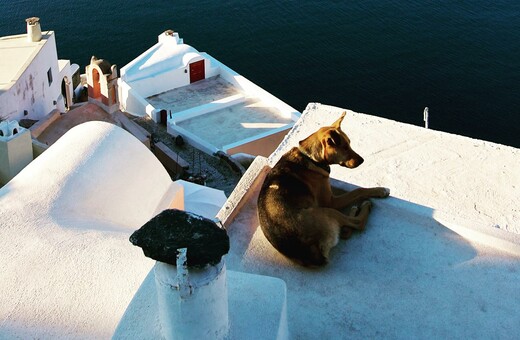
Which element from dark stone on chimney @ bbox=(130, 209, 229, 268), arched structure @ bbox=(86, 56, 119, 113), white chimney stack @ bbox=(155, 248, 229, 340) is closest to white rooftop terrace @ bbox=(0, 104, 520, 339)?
white chimney stack @ bbox=(155, 248, 229, 340)

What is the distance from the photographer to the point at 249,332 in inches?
249

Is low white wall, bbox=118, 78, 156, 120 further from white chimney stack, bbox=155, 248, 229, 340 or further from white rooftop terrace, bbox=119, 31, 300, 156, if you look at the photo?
white chimney stack, bbox=155, 248, 229, 340

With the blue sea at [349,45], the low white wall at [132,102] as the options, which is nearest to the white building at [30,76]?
the low white wall at [132,102]

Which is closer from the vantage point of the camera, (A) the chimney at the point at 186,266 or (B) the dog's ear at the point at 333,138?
(A) the chimney at the point at 186,266

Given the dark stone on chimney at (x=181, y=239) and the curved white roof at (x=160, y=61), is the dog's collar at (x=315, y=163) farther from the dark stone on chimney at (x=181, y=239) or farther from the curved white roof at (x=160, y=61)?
the curved white roof at (x=160, y=61)

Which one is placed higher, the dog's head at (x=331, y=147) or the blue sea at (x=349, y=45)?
the dog's head at (x=331, y=147)

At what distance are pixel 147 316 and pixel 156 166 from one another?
873 cm

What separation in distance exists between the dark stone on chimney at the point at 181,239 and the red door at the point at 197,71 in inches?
1123

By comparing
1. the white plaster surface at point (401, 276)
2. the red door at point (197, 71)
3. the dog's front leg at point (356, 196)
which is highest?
the dog's front leg at point (356, 196)

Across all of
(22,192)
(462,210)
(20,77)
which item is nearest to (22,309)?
(22,192)

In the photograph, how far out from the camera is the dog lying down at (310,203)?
8.33 metres

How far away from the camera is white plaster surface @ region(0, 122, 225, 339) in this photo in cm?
1071

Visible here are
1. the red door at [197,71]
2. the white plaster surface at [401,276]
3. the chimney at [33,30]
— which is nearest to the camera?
the white plaster surface at [401,276]

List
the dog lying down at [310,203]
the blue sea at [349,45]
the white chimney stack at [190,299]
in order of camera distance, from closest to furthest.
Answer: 1. the white chimney stack at [190,299]
2. the dog lying down at [310,203]
3. the blue sea at [349,45]
